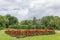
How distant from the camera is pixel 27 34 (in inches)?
1352

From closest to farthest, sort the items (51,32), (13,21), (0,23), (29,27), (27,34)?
(27,34) → (51,32) → (29,27) → (0,23) → (13,21)

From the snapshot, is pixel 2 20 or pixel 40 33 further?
pixel 2 20

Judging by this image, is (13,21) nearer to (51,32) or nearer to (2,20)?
(2,20)

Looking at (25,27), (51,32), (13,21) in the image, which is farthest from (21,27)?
(13,21)

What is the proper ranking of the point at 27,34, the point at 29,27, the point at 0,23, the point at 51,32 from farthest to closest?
the point at 0,23
the point at 29,27
the point at 51,32
the point at 27,34

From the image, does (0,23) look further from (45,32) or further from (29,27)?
(45,32)

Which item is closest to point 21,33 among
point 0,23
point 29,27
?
point 29,27

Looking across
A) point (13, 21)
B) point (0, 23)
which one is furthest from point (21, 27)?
point (13, 21)

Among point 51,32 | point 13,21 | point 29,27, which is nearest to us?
point 51,32

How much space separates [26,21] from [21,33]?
197 ft

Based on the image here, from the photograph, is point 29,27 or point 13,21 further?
point 13,21

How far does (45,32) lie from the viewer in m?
36.5

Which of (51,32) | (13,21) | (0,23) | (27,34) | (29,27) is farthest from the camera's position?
(13,21)

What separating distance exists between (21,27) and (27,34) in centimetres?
2441
